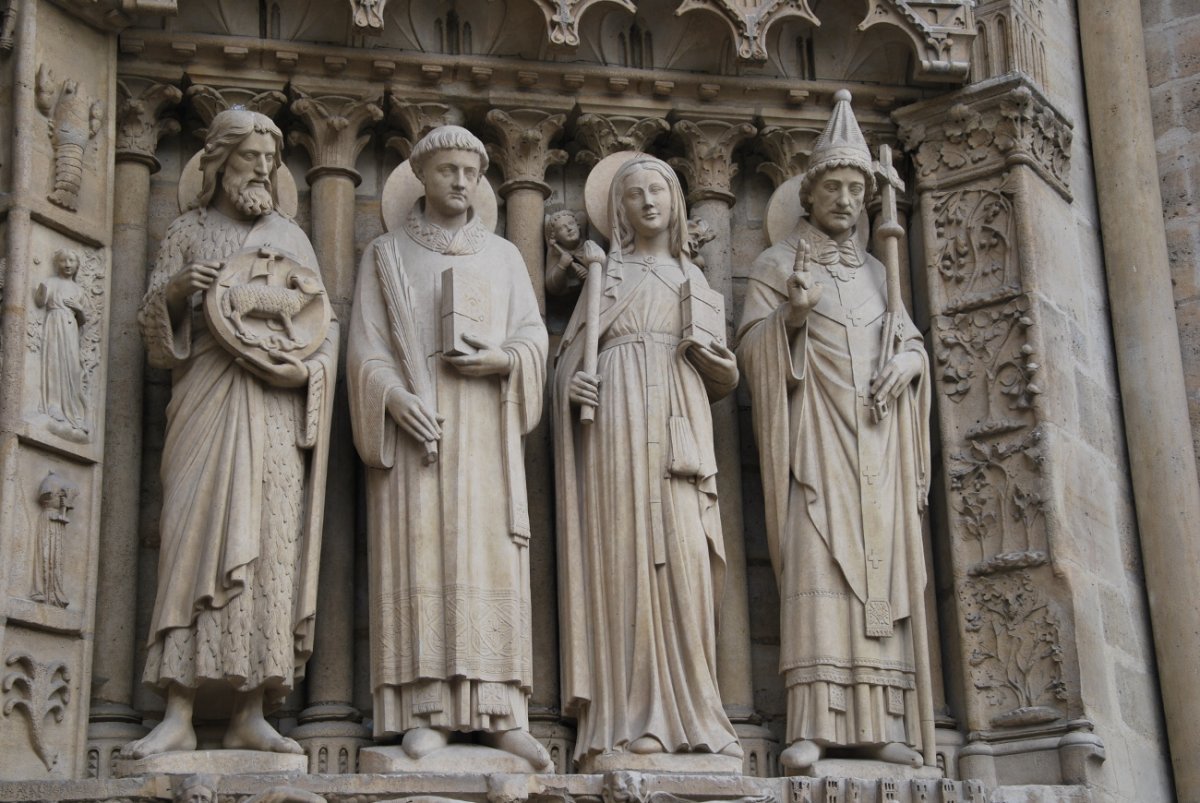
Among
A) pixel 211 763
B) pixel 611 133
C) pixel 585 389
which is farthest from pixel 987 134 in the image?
pixel 211 763

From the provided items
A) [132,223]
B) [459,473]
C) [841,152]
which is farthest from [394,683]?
[841,152]

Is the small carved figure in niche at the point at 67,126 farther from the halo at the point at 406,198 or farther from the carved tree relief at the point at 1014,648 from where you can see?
the carved tree relief at the point at 1014,648

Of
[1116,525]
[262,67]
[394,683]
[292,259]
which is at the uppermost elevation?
[262,67]

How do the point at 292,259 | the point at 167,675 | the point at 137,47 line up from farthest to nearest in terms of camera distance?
the point at 137,47 < the point at 292,259 < the point at 167,675

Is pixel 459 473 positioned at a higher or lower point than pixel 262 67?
lower

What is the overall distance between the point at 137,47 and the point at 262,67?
1.86ft

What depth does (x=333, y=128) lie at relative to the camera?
1061 centimetres


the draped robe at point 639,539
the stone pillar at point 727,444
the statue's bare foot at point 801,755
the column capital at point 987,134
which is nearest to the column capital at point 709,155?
the stone pillar at point 727,444

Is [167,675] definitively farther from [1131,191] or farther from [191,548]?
[1131,191]

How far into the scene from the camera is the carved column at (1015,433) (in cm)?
998

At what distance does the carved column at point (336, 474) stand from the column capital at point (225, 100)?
11cm

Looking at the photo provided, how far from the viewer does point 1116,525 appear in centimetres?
1058

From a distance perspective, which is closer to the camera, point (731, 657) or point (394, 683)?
point (394, 683)

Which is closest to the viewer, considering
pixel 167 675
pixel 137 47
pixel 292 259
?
pixel 167 675
